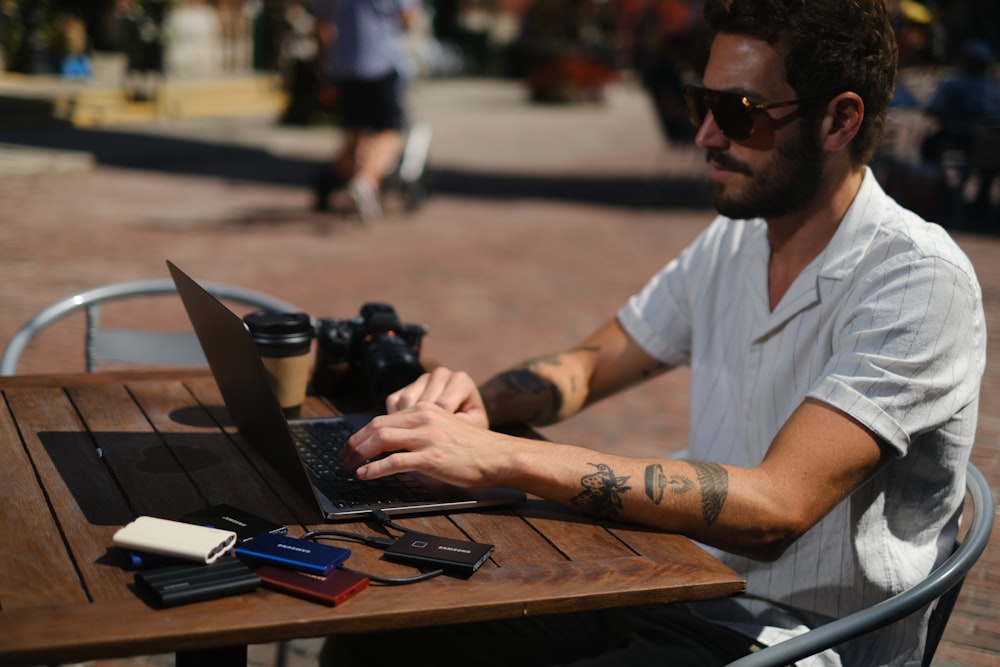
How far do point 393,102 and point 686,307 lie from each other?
7109 millimetres

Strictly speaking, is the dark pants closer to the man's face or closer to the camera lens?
the camera lens

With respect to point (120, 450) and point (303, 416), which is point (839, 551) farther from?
point (120, 450)

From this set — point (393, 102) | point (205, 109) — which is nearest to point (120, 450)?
point (393, 102)

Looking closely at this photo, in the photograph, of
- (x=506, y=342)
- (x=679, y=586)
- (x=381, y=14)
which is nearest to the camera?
(x=679, y=586)

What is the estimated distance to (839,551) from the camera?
6.58ft

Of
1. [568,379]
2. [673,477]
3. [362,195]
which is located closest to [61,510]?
[673,477]

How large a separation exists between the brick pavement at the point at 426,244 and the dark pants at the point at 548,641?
107 centimetres

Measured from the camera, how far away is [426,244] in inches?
352

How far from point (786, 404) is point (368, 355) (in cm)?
80

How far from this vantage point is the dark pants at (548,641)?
2.02 meters

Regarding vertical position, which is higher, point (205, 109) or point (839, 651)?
point (839, 651)

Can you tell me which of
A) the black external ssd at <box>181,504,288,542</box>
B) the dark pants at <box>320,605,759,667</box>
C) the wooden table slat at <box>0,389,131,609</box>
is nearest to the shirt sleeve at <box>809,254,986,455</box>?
the dark pants at <box>320,605,759,667</box>

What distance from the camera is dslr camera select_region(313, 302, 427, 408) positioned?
228 centimetres

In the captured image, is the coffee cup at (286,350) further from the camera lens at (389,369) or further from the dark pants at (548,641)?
the dark pants at (548,641)
